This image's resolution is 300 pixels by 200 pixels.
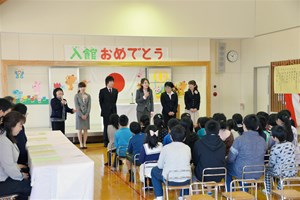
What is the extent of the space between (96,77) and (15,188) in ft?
19.1

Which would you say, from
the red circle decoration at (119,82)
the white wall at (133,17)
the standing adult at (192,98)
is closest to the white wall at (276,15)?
the white wall at (133,17)

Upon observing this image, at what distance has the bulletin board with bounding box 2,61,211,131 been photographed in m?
8.04

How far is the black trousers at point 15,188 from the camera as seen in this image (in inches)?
120

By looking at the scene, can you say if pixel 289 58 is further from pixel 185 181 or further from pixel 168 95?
pixel 185 181

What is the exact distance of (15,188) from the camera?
307 cm

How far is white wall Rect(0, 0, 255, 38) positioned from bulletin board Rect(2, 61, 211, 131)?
1.09 m

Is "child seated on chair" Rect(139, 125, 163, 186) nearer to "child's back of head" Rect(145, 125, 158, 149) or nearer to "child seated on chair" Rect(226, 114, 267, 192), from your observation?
"child's back of head" Rect(145, 125, 158, 149)

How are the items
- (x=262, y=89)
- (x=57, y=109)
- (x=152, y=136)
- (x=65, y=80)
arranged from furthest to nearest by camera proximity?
(x=262, y=89) → (x=65, y=80) → (x=57, y=109) → (x=152, y=136)

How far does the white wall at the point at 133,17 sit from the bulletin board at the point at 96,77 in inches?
43.0

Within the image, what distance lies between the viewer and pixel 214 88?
9617 millimetres

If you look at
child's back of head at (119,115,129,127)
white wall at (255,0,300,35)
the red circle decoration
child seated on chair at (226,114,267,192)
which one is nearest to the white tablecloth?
the red circle decoration

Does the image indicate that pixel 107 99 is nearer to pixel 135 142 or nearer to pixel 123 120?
pixel 123 120

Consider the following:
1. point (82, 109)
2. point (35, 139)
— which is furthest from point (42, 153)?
point (82, 109)

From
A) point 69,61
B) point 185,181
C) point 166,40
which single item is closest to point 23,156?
point 185,181
